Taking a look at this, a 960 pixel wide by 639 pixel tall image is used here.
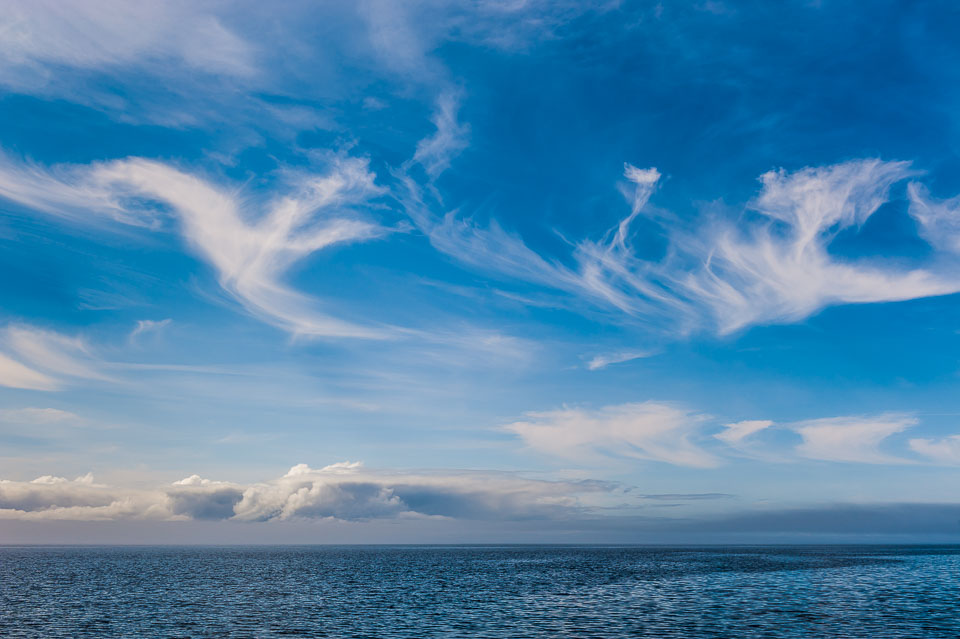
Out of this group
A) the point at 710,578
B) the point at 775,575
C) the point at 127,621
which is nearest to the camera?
the point at 127,621

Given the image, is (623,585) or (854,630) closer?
(854,630)

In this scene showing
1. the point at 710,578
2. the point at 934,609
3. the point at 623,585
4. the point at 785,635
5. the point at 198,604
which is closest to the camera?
the point at 785,635

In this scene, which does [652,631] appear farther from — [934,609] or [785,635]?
[934,609]

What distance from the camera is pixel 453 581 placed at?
12638cm

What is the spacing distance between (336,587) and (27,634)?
193 feet

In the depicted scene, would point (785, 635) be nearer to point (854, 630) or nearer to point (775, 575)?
point (854, 630)

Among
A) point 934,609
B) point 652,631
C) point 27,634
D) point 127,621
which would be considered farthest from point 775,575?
point 27,634

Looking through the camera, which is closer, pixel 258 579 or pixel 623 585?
pixel 623 585

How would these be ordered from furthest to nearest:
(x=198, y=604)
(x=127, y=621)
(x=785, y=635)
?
(x=198, y=604) → (x=127, y=621) → (x=785, y=635)

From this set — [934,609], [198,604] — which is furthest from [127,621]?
[934,609]

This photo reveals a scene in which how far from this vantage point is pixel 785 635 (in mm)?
57375

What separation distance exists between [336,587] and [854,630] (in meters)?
79.5

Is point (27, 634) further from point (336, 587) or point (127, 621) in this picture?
point (336, 587)

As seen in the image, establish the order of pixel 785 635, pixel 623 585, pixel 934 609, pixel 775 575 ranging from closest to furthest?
1. pixel 785 635
2. pixel 934 609
3. pixel 623 585
4. pixel 775 575
